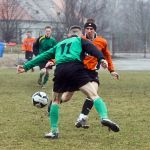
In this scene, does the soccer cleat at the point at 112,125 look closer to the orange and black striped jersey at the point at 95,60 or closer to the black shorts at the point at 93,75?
the black shorts at the point at 93,75

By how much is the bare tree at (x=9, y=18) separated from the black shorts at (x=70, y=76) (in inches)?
2003

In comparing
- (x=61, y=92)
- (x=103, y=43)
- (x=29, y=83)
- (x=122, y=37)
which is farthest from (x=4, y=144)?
(x=122, y=37)

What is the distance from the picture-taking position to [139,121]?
406 inches

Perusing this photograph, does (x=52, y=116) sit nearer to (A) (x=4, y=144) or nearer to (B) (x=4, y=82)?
(A) (x=4, y=144)

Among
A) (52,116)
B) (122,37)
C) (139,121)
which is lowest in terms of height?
(122,37)

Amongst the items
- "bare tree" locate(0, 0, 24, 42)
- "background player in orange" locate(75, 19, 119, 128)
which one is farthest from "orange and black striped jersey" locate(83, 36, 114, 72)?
"bare tree" locate(0, 0, 24, 42)

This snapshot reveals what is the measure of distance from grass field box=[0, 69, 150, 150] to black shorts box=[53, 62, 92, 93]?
84cm

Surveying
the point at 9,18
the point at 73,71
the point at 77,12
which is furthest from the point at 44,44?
the point at 9,18

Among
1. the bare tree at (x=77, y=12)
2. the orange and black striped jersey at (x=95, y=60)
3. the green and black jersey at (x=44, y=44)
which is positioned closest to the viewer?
the orange and black striped jersey at (x=95, y=60)

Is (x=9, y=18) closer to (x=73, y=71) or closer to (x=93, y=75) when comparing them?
(x=93, y=75)

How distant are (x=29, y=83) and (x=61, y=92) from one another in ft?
39.6

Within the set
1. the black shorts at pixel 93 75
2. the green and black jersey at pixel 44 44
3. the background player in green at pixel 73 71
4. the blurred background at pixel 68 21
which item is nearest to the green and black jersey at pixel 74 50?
the background player in green at pixel 73 71

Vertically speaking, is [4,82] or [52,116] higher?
[52,116]

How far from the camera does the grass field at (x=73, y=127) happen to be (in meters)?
7.92
